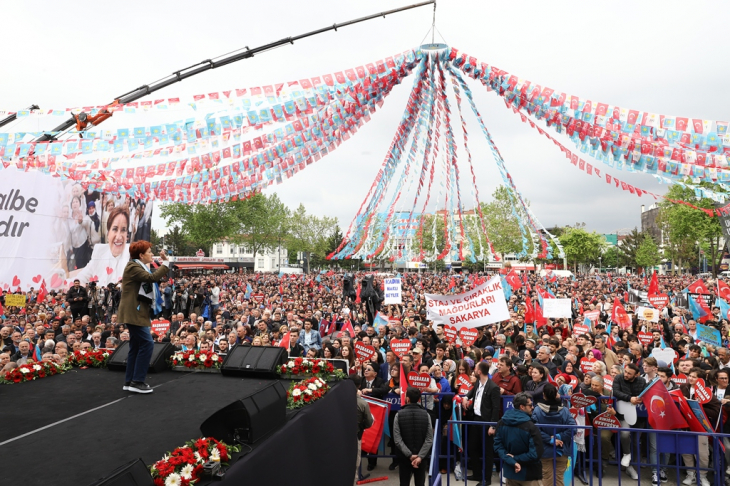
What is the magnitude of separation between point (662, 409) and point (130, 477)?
649 centimetres

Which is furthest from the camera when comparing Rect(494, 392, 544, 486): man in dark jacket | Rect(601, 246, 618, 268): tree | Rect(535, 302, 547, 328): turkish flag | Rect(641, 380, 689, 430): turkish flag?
Rect(601, 246, 618, 268): tree

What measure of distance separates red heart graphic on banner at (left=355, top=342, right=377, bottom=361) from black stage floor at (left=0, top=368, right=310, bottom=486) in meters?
3.18

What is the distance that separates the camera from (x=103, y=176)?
11047 millimetres

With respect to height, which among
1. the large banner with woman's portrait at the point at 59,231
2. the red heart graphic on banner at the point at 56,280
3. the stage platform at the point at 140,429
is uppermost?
the large banner with woman's portrait at the point at 59,231

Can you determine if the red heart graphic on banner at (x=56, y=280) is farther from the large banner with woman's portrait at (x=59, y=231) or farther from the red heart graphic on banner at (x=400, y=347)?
the red heart graphic on banner at (x=400, y=347)

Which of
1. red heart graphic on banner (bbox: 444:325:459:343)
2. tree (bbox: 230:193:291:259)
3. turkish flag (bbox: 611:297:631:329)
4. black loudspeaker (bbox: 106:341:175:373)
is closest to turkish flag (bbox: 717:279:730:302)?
turkish flag (bbox: 611:297:631:329)

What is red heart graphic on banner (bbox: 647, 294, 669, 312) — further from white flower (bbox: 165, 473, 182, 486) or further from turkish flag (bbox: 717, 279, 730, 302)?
white flower (bbox: 165, 473, 182, 486)

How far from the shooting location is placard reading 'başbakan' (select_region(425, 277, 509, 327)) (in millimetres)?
11320

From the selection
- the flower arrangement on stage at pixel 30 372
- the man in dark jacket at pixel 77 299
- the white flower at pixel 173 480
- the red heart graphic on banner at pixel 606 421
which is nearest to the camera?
the white flower at pixel 173 480

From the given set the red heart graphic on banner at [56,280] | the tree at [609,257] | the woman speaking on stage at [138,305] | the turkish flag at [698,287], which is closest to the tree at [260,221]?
the red heart graphic on banner at [56,280]

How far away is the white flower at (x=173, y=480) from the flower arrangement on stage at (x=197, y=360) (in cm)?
Result: 361

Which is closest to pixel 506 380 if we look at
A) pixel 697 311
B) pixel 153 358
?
pixel 153 358

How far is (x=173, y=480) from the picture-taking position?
281cm

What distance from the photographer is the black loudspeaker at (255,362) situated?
581 cm
